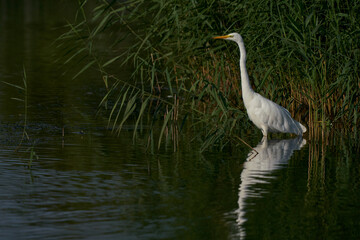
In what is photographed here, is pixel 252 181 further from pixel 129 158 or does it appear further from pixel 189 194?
pixel 129 158

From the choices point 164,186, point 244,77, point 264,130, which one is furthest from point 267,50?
point 164,186

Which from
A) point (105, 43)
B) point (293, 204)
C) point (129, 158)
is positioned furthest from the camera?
point (105, 43)

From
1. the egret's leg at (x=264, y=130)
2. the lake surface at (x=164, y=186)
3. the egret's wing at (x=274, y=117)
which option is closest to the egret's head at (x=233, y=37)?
the egret's wing at (x=274, y=117)

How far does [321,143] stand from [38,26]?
72.7 ft

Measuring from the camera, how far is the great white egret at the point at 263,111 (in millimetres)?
9891

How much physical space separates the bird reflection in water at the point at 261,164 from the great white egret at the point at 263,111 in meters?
0.18

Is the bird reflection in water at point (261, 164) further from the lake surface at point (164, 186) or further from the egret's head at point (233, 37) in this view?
the egret's head at point (233, 37)

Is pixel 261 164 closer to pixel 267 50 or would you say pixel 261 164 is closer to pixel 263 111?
pixel 263 111

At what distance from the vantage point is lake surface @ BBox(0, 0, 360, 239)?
5750 mm

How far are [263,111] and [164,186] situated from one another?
304cm

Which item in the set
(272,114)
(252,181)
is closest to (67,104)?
(272,114)

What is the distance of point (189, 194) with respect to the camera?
6.86 metres

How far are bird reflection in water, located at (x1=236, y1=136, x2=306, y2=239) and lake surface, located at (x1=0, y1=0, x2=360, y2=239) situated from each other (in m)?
0.01

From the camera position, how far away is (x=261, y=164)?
8422mm
